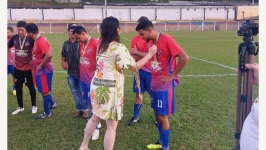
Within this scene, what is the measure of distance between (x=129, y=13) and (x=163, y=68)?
52156 millimetres

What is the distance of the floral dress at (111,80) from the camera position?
3.43 meters

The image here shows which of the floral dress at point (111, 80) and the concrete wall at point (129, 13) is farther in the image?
the concrete wall at point (129, 13)

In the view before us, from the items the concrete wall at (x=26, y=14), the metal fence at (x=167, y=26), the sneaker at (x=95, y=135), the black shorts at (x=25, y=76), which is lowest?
the sneaker at (x=95, y=135)

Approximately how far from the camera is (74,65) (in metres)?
5.60

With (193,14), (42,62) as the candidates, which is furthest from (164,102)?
(193,14)

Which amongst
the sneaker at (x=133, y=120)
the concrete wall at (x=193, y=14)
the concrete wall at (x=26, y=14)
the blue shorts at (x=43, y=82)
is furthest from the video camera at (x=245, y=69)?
the concrete wall at (x=193, y=14)

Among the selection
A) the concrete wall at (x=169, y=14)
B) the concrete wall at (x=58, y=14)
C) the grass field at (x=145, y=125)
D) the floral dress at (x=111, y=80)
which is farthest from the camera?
the concrete wall at (x=169, y=14)

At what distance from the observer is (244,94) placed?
2277 mm

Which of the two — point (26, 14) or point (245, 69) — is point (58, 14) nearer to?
point (26, 14)

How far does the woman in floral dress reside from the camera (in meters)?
3.43

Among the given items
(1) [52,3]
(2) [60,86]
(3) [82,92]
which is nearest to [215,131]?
(3) [82,92]

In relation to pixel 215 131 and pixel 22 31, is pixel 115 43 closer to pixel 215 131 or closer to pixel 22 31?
pixel 215 131

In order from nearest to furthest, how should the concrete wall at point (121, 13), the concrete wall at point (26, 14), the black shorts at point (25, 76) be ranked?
the black shorts at point (25, 76)
the concrete wall at point (26, 14)
the concrete wall at point (121, 13)

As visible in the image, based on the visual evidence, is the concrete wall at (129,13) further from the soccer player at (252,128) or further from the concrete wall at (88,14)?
the soccer player at (252,128)
